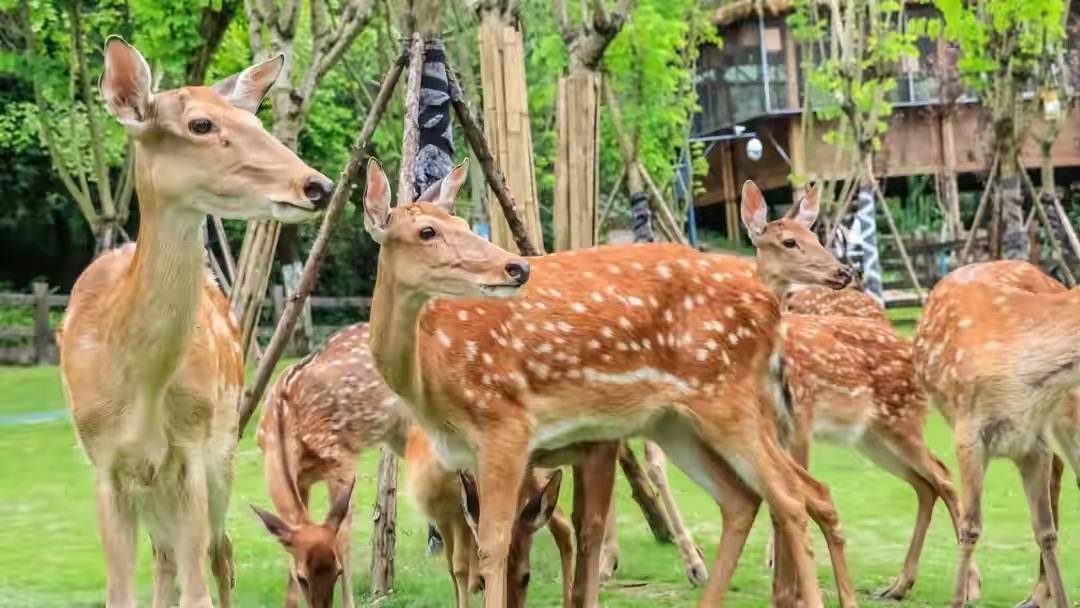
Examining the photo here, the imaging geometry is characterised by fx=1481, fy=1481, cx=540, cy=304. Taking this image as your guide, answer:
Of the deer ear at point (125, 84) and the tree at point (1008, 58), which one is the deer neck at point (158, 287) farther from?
the tree at point (1008, 58)

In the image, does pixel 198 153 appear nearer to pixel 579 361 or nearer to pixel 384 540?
pixel 579 361

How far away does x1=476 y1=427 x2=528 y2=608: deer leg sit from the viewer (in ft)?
17.9

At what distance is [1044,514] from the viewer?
675 centimetres

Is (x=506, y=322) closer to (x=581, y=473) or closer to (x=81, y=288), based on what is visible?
(x=581, y=473)

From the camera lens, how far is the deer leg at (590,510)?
5.98 metres

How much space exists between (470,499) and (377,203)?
1.41 m

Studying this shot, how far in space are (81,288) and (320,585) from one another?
5.24 feet

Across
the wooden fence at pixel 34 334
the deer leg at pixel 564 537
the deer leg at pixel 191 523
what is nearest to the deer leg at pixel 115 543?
the deer leg at pixel 191 523

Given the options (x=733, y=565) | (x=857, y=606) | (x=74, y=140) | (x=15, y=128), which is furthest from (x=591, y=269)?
(x=15, y=128)

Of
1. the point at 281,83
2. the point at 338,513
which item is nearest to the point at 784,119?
the point at 281,83

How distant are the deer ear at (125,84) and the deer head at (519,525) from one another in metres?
2.22

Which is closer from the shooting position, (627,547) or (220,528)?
(220,528)

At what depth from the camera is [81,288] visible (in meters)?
5.18

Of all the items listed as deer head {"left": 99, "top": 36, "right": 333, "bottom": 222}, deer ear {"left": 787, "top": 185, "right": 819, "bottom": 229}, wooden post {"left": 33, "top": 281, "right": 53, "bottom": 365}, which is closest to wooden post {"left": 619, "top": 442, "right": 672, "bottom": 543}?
deer ear {"left": 787, "top": 185, "right": 819, "bottom": 229}
